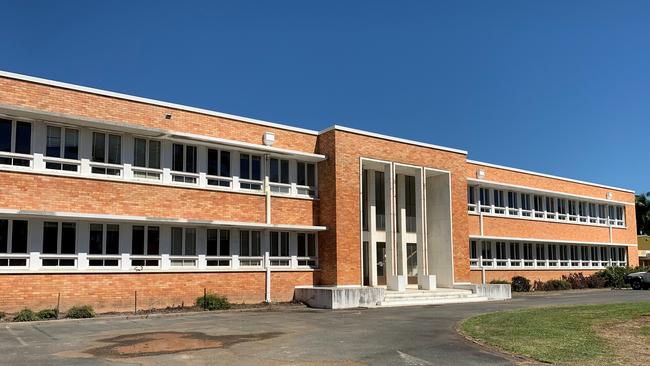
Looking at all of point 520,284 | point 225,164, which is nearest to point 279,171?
point 225,164

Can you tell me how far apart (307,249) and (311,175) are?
3305 mm

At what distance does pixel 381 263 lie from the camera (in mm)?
29391

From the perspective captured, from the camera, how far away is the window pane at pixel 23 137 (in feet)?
62.3

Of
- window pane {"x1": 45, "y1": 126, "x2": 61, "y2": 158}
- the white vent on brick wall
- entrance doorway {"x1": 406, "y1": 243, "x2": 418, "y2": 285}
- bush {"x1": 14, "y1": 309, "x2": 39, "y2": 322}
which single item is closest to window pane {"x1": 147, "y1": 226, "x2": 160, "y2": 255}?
window pane {"x1": 45, "y1": 126, "x2": 61, "y2": 158}

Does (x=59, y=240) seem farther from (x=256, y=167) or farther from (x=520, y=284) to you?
(x=520, y=284)

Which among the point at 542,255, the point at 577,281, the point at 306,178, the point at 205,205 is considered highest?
the point at 306,178

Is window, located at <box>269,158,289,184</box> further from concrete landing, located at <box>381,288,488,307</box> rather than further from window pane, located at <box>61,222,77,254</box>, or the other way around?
window pane, located at <box>61,222,77,254</box>

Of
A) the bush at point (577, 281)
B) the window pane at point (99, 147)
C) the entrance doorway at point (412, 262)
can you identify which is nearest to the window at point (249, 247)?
the window pane at point (99, 147)

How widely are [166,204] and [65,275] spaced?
4254 mm

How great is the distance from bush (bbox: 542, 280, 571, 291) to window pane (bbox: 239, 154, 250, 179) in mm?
21753

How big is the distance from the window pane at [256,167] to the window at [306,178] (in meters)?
2.01

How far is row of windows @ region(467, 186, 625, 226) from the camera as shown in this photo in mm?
35688

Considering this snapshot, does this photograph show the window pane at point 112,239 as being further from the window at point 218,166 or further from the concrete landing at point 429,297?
the concrete landing at point 429,297

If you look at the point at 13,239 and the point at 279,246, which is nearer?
the point at 13,239
